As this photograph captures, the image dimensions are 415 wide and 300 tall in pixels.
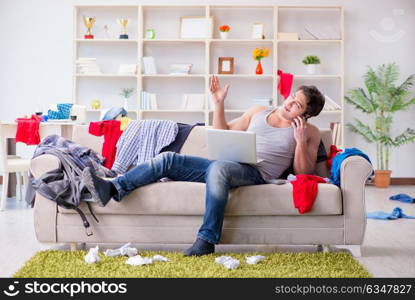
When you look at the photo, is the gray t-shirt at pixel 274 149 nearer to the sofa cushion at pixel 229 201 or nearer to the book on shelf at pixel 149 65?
the sofa cushion at pixel 229 201

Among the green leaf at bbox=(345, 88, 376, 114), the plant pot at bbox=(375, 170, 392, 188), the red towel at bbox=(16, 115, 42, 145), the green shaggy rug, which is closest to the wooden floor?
the green shaggy rug

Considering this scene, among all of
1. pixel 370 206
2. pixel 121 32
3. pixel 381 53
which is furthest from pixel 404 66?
pixel 121 32

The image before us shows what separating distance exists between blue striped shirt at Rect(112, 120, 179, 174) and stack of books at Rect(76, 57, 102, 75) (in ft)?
10.8

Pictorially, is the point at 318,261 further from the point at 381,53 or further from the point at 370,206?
the point at 381,53

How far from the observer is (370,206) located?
5.58 metres

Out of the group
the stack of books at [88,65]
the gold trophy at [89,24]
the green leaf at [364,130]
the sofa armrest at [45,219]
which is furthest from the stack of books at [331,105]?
the sofa armrest at [45,219]

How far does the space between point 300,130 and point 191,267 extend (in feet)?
3.31

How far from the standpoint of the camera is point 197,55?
7.41m

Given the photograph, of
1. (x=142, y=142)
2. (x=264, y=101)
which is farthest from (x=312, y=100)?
(x=264, y=101)

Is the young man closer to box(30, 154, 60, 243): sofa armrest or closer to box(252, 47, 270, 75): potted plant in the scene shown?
box(30, 154, 60, 243): sofa armrest

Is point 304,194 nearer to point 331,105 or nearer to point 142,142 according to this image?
point 142,142

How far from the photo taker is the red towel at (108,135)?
160 inches

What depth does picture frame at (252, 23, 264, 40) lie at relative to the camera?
7.18 m

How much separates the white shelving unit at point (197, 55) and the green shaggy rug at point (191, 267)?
4.16 metres
